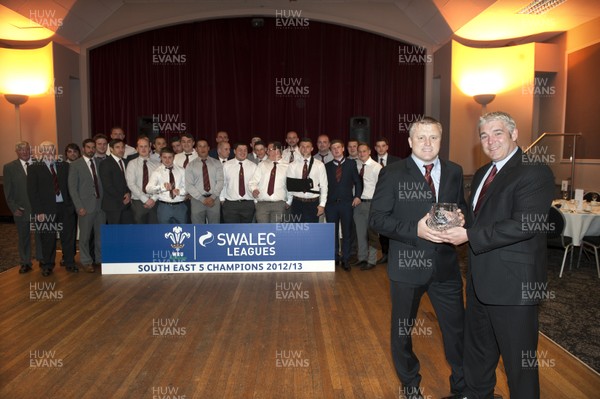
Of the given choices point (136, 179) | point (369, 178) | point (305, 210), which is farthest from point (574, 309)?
point (136, 179)

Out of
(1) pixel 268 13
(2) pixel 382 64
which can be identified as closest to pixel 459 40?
(2) pixel 382 64

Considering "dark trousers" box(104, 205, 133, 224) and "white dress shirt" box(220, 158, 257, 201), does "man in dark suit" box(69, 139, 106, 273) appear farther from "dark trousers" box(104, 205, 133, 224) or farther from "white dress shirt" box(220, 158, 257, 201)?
"white dress shirt" box(220, 158, 257, 201)

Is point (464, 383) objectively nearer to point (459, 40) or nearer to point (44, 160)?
point (44, 160)

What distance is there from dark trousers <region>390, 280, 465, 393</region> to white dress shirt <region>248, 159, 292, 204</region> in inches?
152

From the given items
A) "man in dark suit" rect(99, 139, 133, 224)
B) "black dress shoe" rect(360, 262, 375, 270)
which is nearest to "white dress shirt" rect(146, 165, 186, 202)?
"man in dark suit" rect(99, 139, 133, 224)

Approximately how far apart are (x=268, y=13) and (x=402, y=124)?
4.44 m

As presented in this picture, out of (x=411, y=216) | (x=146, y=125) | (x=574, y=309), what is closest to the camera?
(x=411, y=216)

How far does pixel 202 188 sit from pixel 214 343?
9.69ft

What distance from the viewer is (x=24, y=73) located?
32.5 feet

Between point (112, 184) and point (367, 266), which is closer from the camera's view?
point (112, 184)

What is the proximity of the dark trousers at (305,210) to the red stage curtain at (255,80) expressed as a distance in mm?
5971

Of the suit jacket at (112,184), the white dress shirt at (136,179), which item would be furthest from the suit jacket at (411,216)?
the suit jacket at (112,184)

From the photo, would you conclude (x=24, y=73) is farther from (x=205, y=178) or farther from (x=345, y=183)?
(x=345, y=183)

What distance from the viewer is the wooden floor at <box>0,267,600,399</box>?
9.82 ft
